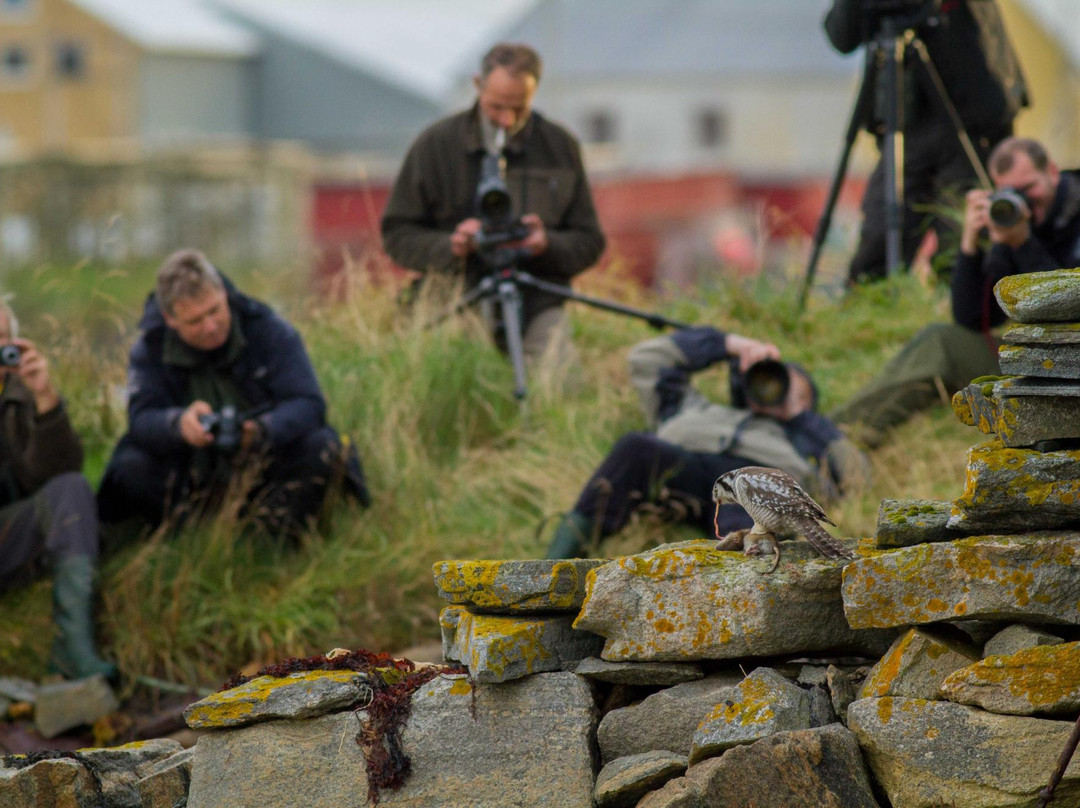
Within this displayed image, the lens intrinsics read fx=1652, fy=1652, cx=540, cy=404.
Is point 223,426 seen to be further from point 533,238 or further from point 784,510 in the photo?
point 784,510

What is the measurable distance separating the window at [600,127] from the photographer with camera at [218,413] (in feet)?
148

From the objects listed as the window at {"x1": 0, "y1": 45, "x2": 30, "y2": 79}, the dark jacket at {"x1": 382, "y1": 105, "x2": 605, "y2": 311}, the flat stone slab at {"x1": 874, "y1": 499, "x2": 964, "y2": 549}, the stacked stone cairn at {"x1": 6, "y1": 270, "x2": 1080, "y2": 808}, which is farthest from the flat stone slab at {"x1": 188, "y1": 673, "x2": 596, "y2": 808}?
the window at {"x1": 0, "y1": 45, "x2": 30, "y2": 79}

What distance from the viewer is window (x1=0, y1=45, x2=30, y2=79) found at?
173ft

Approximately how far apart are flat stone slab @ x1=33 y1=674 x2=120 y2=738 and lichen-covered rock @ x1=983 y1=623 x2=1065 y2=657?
365 cm

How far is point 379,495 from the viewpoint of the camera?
720 cm

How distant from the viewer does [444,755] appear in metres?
3.99

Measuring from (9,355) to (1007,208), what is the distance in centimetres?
372

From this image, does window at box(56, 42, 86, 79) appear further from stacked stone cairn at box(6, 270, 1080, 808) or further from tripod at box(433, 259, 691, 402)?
stacked stone cairn at box(6, 270, 1080, 808)

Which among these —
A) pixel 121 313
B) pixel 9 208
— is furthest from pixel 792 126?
pixel 121 313

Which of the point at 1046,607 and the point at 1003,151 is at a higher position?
the point at 1003,151

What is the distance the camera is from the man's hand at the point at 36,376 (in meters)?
6.13

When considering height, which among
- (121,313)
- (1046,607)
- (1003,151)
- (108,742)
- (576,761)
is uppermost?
(1003,151)

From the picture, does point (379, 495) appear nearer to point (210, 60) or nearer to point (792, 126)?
point (792, 126)

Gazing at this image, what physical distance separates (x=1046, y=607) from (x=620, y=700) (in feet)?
3.59
